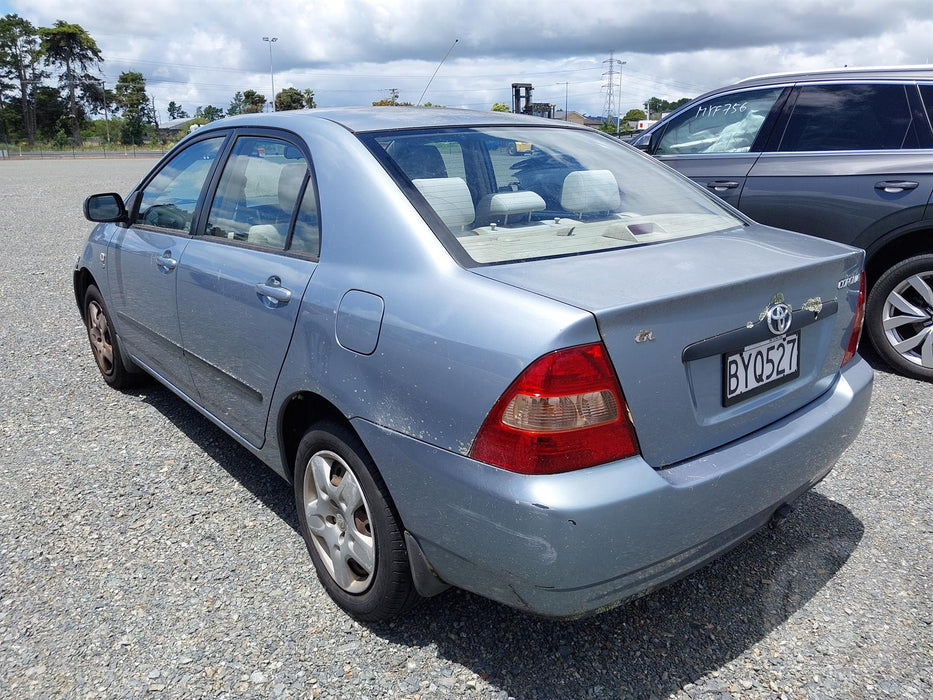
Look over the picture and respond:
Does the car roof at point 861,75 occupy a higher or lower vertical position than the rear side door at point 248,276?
higher

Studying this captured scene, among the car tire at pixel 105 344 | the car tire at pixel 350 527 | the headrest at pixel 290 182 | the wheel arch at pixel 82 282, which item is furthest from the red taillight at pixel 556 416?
the wheel arch at pixel 82 282

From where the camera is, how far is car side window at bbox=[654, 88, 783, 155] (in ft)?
17.1

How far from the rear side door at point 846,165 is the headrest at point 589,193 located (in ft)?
8.26

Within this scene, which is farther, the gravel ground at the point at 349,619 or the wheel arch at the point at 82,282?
the wheel arch at the point at 82,282

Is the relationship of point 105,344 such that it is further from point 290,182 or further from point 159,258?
point 290,182

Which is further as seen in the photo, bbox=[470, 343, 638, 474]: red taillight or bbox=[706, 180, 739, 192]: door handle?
bbox=[706, 180, 739, 192]: door handle

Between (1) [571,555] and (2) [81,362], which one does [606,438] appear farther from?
(2) [81,362]

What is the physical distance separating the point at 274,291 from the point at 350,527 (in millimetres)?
810

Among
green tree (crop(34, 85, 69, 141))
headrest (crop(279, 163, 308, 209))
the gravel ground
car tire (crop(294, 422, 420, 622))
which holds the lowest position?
the gravel ground

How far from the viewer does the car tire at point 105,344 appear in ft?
14.3

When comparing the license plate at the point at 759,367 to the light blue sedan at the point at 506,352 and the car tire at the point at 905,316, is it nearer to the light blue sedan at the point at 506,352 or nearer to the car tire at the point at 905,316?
the light blue sedan at the point at 506,352

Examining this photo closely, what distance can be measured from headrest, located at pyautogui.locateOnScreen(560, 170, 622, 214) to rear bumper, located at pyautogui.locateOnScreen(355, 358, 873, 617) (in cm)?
97

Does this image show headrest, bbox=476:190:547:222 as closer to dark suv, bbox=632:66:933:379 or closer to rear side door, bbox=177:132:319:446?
rear side door, bbox=177:132:319:446

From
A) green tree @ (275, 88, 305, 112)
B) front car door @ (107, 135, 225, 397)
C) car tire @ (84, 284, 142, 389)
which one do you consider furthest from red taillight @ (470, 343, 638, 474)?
green tree @ (275, 88, 305, 112)
